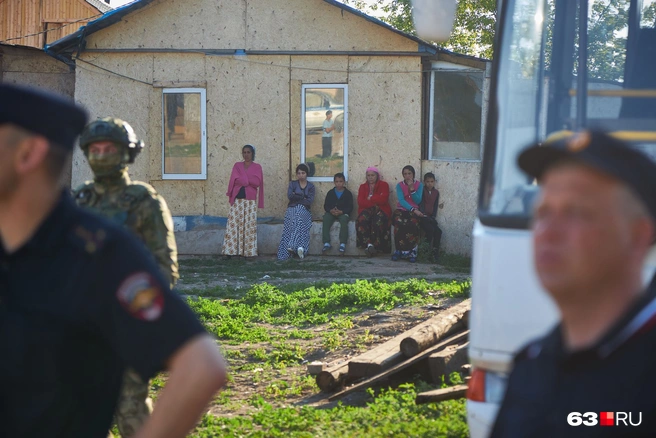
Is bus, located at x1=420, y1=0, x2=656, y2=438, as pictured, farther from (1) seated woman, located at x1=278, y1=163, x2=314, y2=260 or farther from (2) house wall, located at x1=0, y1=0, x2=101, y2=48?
(2) house wall, located at x1=0, y1=0, x2=101, y2=48

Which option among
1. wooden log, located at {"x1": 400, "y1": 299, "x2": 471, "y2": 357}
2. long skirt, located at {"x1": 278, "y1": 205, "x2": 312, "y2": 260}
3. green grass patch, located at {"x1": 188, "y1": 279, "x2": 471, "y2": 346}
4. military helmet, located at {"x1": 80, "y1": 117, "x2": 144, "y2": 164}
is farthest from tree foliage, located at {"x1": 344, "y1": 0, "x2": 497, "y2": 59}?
military helmet, located at {"x1": 80, "y1": 117, "x2": 144, "y2": 164}

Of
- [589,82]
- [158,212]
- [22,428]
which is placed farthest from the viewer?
[158,212]

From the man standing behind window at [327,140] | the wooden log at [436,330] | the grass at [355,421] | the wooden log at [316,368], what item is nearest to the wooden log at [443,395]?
the grass at [355,421]

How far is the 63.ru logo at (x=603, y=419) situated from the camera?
5.90 ft

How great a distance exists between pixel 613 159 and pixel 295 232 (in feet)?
48.0

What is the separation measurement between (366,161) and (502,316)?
1317 centimetres

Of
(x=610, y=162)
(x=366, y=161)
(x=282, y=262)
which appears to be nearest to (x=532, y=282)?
(x=610, y=162)

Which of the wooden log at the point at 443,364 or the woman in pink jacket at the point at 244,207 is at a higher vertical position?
the woman in pink jacket at the point at 244,207

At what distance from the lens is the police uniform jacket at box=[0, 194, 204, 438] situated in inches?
76.6

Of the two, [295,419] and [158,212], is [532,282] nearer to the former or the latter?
[158,212]

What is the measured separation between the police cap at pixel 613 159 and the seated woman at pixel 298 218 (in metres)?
14.4

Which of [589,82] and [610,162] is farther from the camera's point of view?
[589,82]

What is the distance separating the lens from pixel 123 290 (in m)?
1.95

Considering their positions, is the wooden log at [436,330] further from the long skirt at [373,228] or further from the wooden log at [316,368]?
the long skirt at [373,228]
